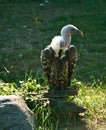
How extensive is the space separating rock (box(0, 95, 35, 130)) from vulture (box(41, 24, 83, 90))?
154 cm

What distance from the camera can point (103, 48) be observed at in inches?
394

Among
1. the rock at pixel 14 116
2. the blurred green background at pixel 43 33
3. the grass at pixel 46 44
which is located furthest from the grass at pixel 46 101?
the rock at pixel 14 116

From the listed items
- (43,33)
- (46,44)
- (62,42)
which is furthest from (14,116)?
(43,33)

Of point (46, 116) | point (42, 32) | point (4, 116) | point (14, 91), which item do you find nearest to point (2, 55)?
point (42, 32)

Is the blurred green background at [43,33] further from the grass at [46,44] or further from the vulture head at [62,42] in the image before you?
the vulture head at [62,42]

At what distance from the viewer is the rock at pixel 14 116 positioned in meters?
4.78

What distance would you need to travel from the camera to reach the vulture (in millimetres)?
6461

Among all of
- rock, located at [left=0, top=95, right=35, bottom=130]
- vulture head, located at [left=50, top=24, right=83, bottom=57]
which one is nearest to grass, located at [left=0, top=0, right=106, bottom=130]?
vulture head, located at [left=50, top=24, right=83, bottom=57]

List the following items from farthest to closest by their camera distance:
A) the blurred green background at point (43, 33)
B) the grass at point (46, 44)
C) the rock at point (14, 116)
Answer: the blurred green background at point (43, 33) < the grass at point (46, 44) < the rock at point (14, 116)

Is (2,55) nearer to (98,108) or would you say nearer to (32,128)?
(98,108)

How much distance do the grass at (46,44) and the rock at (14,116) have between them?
3.71 feet

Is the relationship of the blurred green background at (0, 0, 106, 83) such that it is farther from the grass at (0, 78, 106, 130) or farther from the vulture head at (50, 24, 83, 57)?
the vulture head at (50, 24, 83, 57)

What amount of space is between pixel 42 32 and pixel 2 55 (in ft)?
6.05

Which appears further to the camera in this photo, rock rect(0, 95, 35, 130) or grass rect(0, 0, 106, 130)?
grass rect(0, 0, 106, 130)
